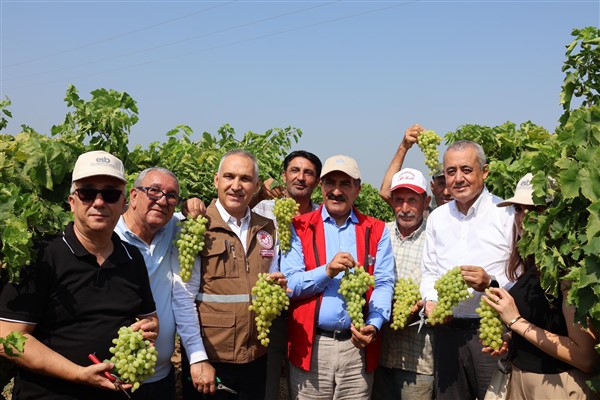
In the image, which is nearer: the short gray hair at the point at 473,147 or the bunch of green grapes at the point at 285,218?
the bunch of green grapes at the point at 285,218

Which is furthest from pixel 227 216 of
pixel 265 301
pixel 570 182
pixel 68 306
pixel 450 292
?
pixel 570 182

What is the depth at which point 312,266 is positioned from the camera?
4707 mm

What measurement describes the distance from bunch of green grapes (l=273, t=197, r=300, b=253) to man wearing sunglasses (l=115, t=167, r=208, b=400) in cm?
88

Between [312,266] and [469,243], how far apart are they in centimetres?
130

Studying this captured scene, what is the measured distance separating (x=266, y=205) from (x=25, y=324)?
9.95 feet

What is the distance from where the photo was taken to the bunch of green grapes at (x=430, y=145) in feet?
17.7

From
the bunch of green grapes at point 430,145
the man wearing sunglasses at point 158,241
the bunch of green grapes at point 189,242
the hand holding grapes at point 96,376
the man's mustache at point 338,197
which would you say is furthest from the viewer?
the bunch of green grapes at point 430,145

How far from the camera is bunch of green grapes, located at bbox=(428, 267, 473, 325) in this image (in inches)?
166

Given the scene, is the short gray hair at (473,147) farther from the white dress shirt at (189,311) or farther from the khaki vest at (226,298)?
the white dress shirt at (189,311)

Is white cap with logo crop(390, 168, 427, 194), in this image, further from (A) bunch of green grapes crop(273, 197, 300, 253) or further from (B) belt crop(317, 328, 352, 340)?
(B) belt crop(317, 328, 352, 340)

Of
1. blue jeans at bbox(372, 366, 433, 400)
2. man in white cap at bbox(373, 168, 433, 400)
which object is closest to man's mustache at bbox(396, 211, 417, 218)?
man in white cap at bbox(373, 168, 433, 400)

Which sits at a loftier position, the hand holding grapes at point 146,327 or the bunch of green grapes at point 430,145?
the bunch of green grapes at point 430,145

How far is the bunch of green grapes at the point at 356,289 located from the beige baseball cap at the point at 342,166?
82 cm

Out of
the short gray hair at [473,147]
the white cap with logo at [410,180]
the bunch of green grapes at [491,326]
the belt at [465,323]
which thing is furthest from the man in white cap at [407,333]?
the bunch of green grapes at [491,326]
